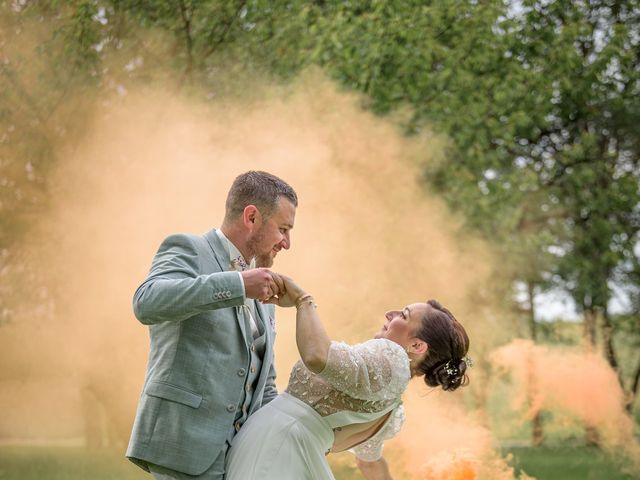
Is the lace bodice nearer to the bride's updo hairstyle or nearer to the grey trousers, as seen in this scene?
the bride's updo hairstyle

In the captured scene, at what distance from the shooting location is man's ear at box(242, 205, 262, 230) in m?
2.74

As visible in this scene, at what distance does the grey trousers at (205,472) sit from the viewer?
255cm

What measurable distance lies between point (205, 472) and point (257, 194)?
2.94 ft

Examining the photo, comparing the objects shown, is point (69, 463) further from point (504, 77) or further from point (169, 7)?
point (504, 77)

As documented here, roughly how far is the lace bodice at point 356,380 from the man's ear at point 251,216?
49 cm

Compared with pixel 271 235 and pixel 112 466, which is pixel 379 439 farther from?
pixel 112 466

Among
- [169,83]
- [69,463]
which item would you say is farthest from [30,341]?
[169,83]

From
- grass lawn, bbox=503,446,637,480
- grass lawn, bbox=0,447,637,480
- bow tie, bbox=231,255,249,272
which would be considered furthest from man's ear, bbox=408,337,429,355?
grass lawn, bbox=503,446,637,480

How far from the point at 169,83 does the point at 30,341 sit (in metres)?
2.76

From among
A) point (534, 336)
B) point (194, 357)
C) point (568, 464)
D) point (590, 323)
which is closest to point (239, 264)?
point (194, 357)

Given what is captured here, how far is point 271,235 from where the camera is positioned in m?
2.75

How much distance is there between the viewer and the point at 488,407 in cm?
1047

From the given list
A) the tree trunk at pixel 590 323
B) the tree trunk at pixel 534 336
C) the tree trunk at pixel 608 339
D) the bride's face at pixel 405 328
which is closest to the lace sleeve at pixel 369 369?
the bride's face at pixel 405 328

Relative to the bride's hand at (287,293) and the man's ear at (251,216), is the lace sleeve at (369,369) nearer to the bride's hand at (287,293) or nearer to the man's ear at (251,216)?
the bride's hand at (287,293)
